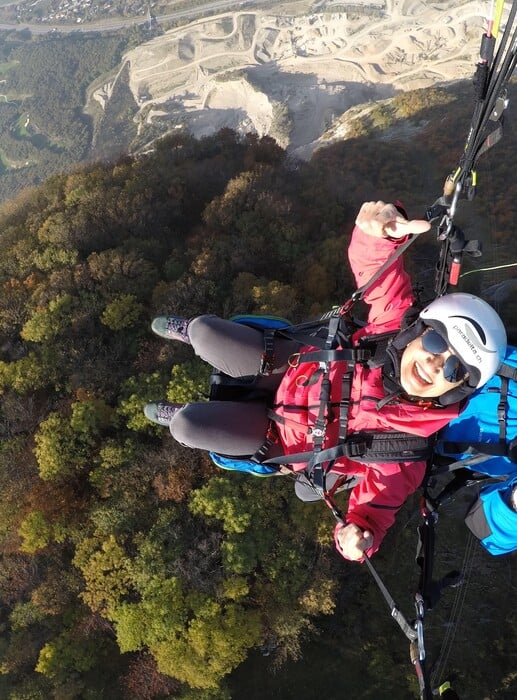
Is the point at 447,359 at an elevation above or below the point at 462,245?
below

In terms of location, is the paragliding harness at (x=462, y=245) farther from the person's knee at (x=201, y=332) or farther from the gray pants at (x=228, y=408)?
the person's knee at (x=201, y=332)

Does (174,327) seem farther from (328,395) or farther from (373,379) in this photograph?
(373,379)

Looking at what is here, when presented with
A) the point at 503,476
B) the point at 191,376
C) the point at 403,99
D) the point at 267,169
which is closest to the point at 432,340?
the point at 503,476

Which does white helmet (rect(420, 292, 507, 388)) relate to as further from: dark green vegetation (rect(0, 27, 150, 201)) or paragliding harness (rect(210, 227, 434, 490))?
dark green vegetation (rect(0, 27, 150, 201))

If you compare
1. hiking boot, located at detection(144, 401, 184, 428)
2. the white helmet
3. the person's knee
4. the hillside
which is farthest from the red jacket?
A: the hillside

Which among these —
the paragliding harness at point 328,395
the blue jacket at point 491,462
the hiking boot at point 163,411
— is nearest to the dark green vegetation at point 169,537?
the hiking boot at point 163,411

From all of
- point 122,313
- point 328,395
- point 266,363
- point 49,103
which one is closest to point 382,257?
point 328,395
